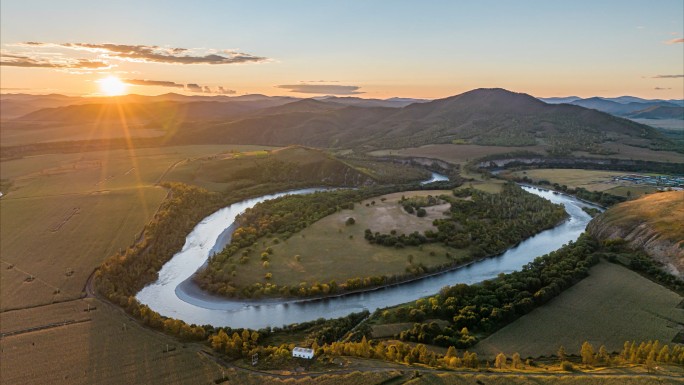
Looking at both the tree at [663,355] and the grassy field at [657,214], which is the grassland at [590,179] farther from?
the tree at [663,355]

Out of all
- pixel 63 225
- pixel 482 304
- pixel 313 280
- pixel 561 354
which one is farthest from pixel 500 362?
pixel 63 225

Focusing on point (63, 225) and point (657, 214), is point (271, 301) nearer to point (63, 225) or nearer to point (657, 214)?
point (63, 225)

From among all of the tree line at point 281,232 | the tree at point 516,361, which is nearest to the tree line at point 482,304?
the tree at point 516,361

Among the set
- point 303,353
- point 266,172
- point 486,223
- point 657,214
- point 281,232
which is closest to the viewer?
point 303,353

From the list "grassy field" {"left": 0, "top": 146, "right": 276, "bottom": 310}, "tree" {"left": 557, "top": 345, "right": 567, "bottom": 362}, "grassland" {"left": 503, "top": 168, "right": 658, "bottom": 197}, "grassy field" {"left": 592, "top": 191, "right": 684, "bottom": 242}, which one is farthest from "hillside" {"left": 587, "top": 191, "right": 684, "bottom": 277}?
"grassy field" {"left": 0, "top": 146, "right": 276, "bottom": 310}

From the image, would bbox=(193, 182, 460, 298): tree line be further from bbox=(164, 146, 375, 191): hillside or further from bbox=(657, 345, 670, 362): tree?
bbox=(657, 345, 670, 362): tree

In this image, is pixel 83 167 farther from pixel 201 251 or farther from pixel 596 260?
pixel 596 260
